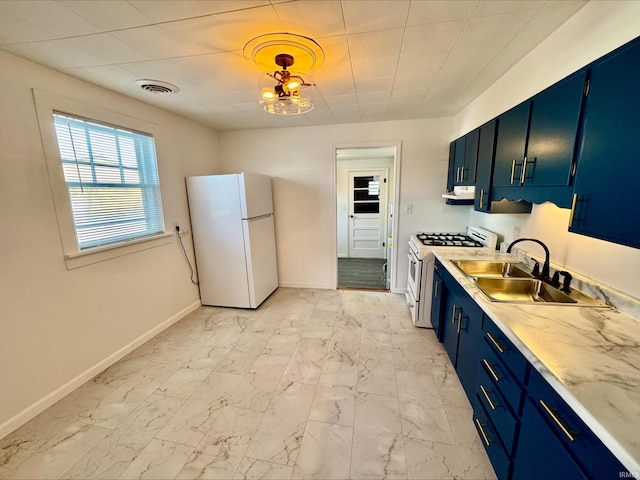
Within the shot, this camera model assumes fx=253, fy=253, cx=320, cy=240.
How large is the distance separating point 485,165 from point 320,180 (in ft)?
6.75

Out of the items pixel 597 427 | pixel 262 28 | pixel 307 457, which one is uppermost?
pixel 262 28

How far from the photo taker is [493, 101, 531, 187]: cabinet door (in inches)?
62.7

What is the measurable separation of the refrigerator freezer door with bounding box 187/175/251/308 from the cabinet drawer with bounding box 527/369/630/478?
111 inches

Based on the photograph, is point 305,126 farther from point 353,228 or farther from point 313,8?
point 353,228

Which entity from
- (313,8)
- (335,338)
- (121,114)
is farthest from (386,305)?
(121,114)

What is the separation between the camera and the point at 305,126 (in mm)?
3529

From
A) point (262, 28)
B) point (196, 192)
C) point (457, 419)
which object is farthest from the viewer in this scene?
point (196, 192)

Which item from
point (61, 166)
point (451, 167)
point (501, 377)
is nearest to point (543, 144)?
point (501, 377)

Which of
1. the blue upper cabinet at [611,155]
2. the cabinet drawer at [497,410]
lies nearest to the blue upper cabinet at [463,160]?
the blue upper cabinet at [611,155]

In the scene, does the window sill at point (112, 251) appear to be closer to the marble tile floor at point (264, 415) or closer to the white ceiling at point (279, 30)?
the marble tile floor at point (264, 415)

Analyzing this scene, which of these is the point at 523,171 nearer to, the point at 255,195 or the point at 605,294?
the point at 605,294

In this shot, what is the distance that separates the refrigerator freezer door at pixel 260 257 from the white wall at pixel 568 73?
271 cm

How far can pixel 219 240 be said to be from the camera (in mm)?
3139

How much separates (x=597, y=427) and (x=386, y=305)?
267 centimetres
